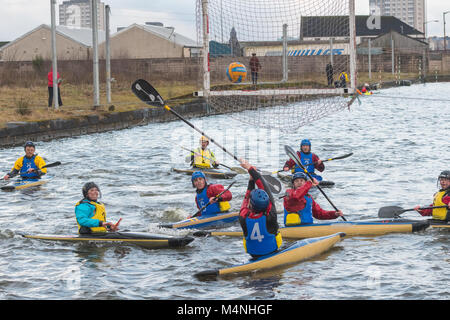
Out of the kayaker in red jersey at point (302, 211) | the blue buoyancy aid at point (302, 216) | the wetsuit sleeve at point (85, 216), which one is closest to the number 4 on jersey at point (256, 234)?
the kayaker in red jersey at point (302, 211)

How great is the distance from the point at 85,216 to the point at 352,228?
15.5 ft

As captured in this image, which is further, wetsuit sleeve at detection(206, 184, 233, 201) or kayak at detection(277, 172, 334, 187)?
kayak at detection(277, 172, 334, 187)

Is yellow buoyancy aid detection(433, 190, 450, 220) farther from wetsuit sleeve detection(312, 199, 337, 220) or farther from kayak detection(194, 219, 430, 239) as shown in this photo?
wetsuit sleeve detection(312, 199, 337, 220)

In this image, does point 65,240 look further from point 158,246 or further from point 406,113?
point 406,113

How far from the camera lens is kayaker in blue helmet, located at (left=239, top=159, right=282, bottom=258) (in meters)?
9.11

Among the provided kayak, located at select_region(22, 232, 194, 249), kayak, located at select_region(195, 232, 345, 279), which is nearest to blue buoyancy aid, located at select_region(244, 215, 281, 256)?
kayak, located at select_region(195, 232, 345, 279)

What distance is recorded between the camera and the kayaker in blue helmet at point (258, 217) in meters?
9.11

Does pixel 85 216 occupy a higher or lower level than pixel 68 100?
lower

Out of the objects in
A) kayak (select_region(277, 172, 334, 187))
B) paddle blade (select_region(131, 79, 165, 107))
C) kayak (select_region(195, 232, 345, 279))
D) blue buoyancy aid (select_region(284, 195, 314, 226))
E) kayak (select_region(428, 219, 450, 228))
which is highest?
paddle blade (select_region(131, 79, 165, 107))

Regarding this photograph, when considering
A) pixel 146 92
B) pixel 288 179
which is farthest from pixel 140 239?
pixel 288 179

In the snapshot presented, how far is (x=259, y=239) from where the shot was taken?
960 centimetres

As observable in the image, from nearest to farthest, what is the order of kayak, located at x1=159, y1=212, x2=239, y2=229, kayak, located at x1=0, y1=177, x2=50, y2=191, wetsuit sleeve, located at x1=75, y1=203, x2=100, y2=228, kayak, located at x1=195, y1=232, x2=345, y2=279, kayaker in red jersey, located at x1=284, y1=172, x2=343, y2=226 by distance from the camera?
kayak, located at x1=195, y1=232, x2=345, y2=279
wetsuit sleeve, located at x1=75, y1=203, x2=100, y2=228
kayaker in red jersey, located at x1=284, y1=172, x2=343, y2=226
kayak, located at x1=159, y1=212, x2=239, y2=229
kayak, located at x1=0, y1=177, x2=50, y2=191

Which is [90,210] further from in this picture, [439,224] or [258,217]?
[439,224]
